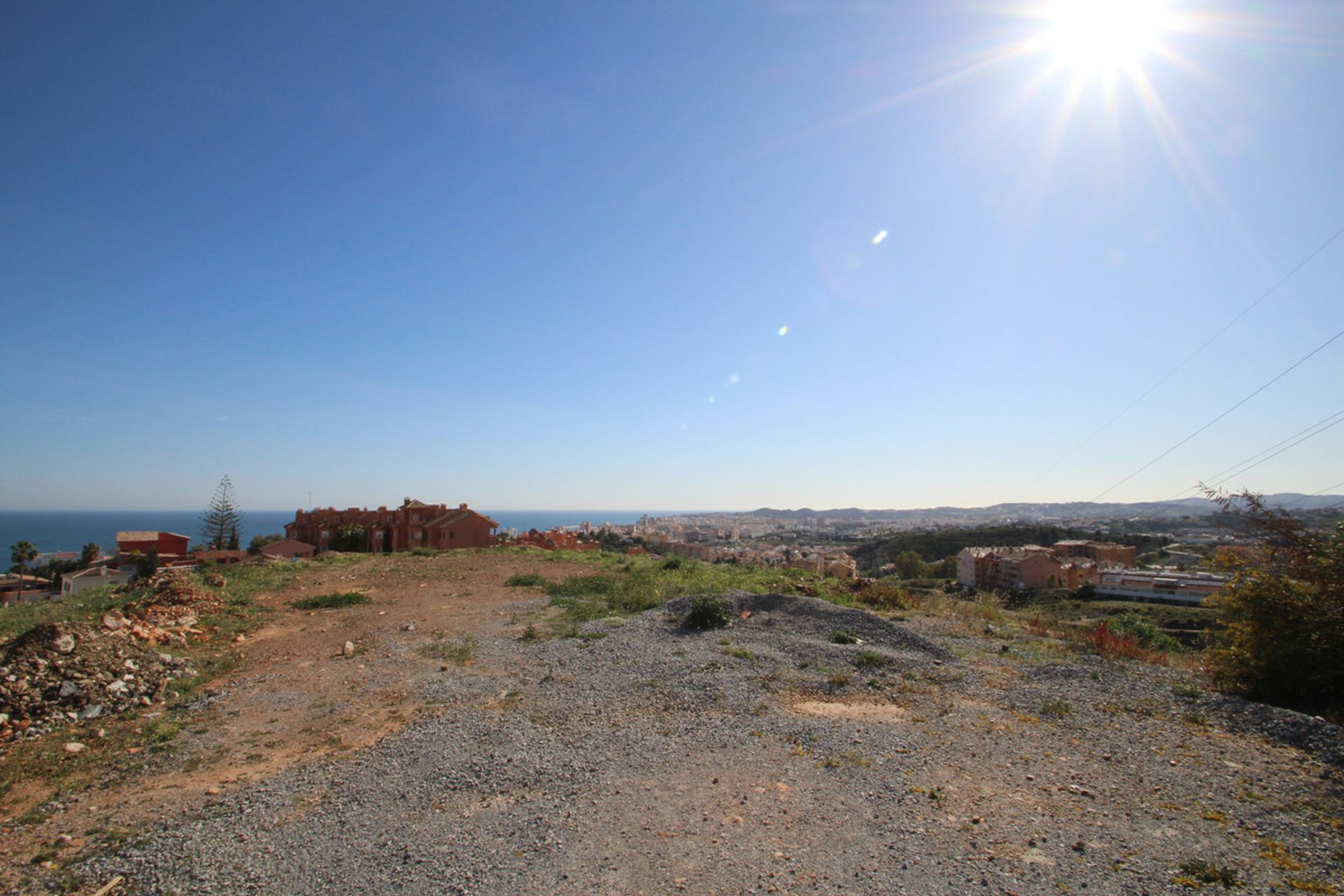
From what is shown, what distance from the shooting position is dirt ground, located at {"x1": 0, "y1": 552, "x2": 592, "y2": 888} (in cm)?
426

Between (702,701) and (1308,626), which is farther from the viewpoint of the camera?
(702,701)

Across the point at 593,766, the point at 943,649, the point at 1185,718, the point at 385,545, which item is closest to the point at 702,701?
the point at 593,766

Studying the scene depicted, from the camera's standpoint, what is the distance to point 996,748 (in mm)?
5105

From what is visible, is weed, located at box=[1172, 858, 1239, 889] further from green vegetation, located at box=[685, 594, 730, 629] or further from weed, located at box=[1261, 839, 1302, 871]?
green vegetation, located at box=[685, 594, 730, 629]

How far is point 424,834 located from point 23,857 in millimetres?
2557

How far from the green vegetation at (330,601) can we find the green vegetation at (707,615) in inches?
307

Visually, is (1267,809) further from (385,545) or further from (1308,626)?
(385,545)

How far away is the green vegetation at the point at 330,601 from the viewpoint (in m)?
12.1

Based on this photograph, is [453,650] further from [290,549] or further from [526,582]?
[290,549]

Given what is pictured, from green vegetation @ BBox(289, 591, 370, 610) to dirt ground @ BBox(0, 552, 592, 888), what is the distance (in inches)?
9.0

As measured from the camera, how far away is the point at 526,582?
1519 centimetres

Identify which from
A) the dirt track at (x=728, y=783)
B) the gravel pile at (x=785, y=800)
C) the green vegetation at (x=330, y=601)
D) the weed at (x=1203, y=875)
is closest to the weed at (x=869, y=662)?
the dirt track at (x=728, y=783)

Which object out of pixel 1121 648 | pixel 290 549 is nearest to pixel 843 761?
pixel 1121 648

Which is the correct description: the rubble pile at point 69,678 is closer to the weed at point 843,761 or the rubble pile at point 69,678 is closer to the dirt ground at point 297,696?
the dirt ground at point 297,696
